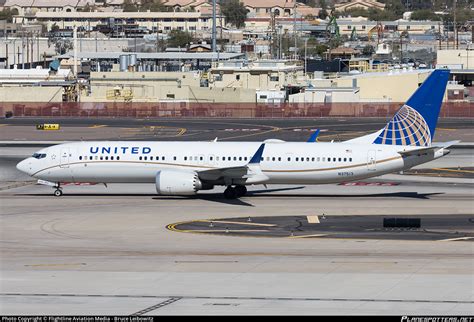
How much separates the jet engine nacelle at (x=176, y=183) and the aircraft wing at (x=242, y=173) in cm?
109

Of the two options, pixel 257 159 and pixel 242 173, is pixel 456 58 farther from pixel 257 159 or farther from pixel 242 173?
pixel 242 173

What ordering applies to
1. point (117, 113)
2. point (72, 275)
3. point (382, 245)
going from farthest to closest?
point (117, 113)
point (382, 245)
point (72, 275)

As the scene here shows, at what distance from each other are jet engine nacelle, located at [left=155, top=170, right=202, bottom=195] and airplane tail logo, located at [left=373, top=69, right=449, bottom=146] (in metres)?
12.2

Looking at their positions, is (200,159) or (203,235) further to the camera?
(200,159)

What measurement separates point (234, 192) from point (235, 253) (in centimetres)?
2032

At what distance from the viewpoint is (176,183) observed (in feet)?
237

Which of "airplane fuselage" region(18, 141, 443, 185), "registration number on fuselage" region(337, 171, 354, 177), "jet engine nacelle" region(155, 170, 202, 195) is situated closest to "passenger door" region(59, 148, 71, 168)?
"airplane fuselage" region(18, 141, 443, 185)

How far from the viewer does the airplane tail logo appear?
74250 millimetres

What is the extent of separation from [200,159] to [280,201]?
5.92 metres

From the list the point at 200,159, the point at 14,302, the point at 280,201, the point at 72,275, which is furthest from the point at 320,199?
the point at 14,302

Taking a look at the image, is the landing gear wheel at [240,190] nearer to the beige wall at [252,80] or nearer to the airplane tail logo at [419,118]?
the airplane tail logo at [419,118]

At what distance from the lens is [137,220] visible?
2554 inches

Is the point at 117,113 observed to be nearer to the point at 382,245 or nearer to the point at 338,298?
the point at 382,245

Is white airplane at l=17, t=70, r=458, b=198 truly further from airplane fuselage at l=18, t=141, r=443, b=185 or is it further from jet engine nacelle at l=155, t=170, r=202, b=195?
jet engine nacelle at l=155, t=170, r=202, b=195
